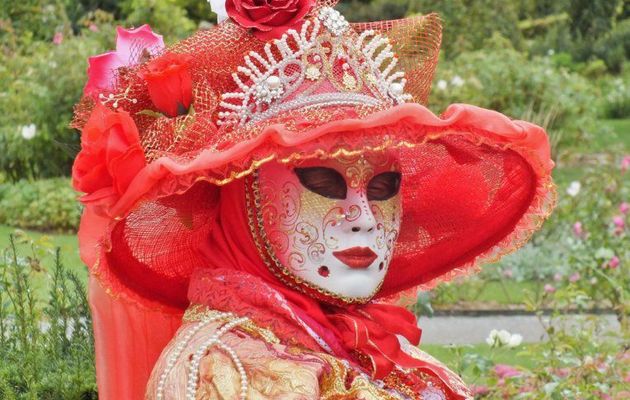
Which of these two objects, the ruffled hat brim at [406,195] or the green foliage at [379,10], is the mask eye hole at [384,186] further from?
the green foliage at [379,10]

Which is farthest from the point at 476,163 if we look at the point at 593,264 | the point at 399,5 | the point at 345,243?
the point at 399,5

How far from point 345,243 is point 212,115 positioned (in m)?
0.42

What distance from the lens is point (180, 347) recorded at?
288 cm

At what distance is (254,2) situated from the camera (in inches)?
119

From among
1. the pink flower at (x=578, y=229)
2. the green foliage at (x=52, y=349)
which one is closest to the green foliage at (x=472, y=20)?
the pink flower at (x=578, y=229)

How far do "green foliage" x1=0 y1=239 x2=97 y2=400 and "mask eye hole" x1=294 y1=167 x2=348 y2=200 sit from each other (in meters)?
1.01

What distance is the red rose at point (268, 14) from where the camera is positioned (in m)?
3.01

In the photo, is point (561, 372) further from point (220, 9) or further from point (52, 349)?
point (220, 9)

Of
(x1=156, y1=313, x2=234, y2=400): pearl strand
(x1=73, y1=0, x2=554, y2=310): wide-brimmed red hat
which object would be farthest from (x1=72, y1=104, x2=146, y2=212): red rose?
(x1=156, y1=313, x2=234, y2=400): pearl strand

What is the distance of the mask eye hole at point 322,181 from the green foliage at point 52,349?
1.01 m

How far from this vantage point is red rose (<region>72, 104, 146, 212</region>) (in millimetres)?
2830

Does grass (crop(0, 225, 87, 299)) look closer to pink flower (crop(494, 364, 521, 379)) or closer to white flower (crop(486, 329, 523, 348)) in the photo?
white flower (crop(486, 329, 523, 348))

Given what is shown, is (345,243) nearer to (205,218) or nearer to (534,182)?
(205,218)

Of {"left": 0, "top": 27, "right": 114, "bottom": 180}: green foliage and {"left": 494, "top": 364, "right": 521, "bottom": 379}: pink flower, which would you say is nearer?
{"left": 494, "top": 364, "right": 521, "bottom": 379}: pink flower
